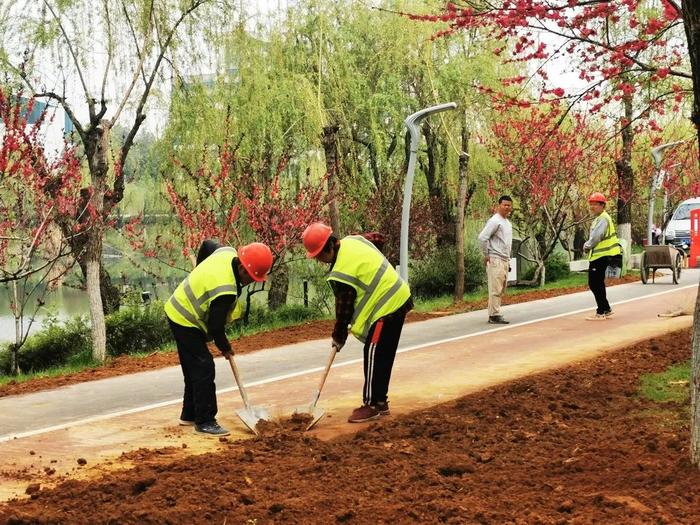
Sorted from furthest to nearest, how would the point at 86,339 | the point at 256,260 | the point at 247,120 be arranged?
the point at 247,120 → the point at 86,339 → the point at 256,260

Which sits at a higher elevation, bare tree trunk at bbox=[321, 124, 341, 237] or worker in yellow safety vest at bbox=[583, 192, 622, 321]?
bare tree trunk at bbox=[321, 124, 341, 237]

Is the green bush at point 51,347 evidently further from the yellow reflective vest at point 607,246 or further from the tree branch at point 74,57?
the yellow reflective vest at point 607,246

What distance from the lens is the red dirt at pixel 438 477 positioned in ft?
15.4

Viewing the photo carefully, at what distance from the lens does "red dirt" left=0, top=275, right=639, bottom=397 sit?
11.1 m

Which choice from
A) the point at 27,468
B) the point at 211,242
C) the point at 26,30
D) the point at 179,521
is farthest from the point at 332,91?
the point at 179,521

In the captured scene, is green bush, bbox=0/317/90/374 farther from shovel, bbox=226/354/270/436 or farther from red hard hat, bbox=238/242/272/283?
red hard hat, bbox=238/242/272/283

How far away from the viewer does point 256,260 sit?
722 cm

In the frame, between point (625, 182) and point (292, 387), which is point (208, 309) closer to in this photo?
point (292, 387)

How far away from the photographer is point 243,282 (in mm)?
7477

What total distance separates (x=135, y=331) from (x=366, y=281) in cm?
1003

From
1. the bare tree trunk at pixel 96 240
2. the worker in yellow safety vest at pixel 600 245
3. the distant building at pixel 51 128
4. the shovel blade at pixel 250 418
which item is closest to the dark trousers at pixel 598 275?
the worker in yellow safety vest at pixel 600 245

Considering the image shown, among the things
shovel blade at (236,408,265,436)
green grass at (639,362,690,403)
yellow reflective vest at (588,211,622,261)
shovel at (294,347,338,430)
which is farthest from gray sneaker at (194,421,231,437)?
yellow reflective vest at (588,211,622,261)

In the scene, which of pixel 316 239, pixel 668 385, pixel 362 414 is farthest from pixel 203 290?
pixel 668 385

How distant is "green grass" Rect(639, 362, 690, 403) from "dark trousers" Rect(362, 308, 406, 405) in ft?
7.40
